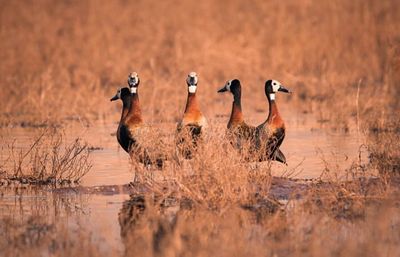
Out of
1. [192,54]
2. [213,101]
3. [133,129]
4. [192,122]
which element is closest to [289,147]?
[192,122]

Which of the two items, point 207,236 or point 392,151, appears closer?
point 207,236

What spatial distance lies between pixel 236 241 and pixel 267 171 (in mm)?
1915

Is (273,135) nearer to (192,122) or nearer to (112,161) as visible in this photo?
(192,122)

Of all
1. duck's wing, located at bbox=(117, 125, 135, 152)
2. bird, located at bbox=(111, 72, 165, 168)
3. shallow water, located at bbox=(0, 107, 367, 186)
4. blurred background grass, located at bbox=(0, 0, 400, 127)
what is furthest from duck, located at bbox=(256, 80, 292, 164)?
blurred background grass, located at bbox=(0, 0, 400, 127)

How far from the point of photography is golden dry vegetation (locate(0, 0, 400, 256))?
7887 millimetres

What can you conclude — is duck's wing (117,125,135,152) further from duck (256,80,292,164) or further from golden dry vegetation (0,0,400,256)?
duck (256,80,292,164)

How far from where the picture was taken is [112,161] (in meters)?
12.1

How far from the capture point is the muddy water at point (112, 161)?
8.70 m

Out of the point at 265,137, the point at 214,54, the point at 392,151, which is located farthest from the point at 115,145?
the point at 214,54

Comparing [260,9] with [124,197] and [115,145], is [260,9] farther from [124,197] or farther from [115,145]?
[124,197]

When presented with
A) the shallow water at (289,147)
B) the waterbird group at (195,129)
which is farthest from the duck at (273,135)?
the shallow water at (289,147)

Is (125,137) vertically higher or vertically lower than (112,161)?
higher

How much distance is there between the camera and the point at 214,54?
21.4 m

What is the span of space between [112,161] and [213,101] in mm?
5746
